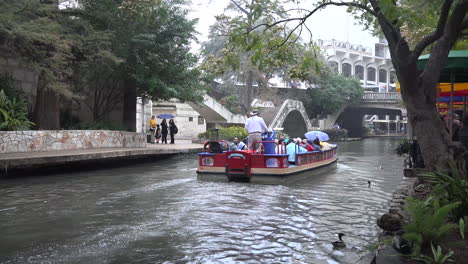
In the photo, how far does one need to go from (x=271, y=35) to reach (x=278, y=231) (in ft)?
16.1

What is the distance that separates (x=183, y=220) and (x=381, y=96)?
50.9 m

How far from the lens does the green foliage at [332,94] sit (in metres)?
53.4

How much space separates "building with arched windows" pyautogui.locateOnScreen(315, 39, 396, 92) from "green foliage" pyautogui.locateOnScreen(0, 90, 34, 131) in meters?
58.8

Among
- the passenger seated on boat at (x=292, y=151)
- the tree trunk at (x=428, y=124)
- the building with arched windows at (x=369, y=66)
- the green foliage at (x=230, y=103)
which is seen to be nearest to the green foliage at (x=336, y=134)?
the green foliage at (x=230, y=103)

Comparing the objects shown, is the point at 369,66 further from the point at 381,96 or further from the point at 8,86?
the point at 8,86

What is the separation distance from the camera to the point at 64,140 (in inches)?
681

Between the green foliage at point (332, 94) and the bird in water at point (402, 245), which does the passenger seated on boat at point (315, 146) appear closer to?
the bird in water at point (402, 245)

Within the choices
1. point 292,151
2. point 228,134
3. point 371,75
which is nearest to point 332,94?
point 228,134

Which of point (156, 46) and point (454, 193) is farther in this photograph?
point (156, 46)

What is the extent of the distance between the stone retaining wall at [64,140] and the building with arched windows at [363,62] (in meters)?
53.7

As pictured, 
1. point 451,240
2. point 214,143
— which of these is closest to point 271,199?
point 214,143

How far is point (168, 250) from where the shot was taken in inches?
247

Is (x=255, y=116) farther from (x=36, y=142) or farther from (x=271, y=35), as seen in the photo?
(x=36, y=142)

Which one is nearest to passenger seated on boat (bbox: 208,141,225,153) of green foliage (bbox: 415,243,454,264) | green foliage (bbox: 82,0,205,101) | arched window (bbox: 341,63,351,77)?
green foliage (bbox: 82,0,205,101)
